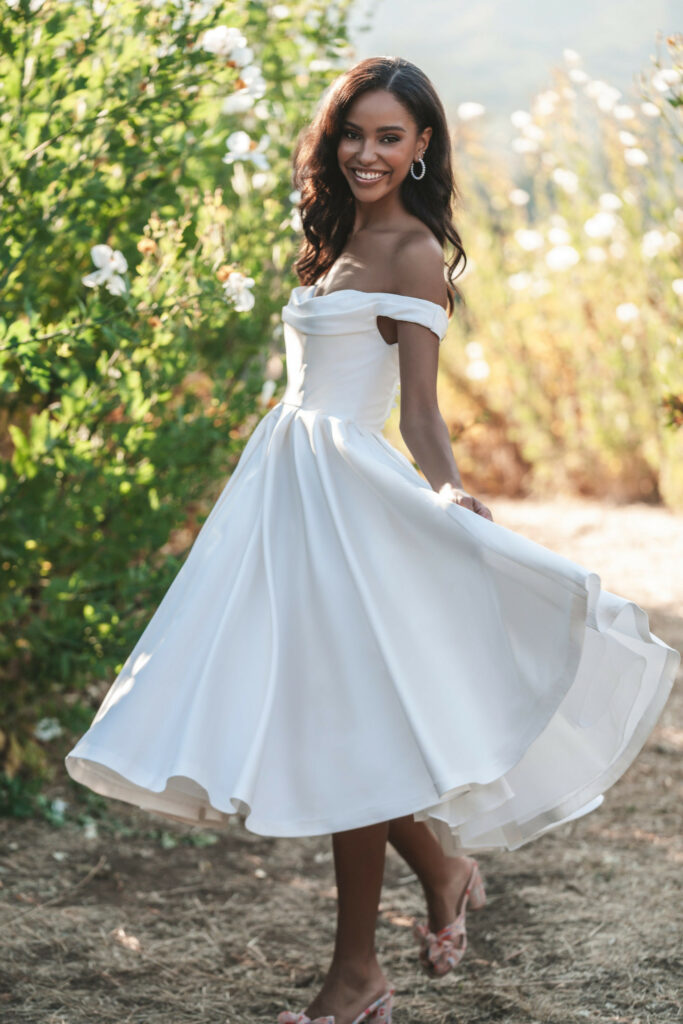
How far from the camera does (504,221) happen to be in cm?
702

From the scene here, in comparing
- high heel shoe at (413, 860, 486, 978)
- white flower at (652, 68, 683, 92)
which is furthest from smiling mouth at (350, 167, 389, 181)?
high heel shoe at (413, 860, 486, 978)

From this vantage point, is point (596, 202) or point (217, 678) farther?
point (596, 202)

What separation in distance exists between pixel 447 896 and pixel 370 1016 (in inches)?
11.9

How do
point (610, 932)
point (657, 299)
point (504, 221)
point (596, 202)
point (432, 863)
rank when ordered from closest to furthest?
1. point (432, 863)
2. point (610, 932)
3. point (657, 299)
4. point (596, 202)
5. point (504, 221)

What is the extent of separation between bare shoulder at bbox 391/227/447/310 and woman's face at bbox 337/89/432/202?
139 millimetres

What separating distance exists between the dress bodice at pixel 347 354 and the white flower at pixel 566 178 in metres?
4.49

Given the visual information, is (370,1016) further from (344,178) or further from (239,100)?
(239,100)

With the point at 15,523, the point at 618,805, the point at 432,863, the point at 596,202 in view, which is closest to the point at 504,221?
the point at 596,202

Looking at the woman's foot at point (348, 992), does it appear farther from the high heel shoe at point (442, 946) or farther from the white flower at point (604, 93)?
the white flower at point (604, 93)

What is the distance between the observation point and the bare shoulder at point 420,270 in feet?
6.16

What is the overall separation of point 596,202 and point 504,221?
680 mm

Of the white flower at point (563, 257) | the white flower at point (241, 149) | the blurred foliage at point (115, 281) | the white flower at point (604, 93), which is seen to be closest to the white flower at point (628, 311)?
the white flower at point (563, 257)

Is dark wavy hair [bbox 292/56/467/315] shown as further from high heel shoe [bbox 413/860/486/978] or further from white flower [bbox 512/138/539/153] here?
white flower [bbox 512/138/539/153]

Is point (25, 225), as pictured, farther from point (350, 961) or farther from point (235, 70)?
point (350, 961)
